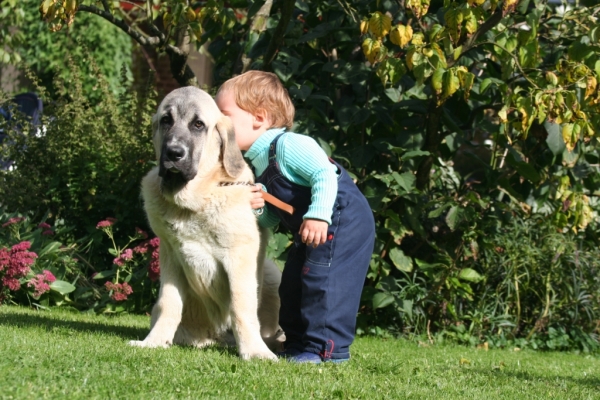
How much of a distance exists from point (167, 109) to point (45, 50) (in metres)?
9.46

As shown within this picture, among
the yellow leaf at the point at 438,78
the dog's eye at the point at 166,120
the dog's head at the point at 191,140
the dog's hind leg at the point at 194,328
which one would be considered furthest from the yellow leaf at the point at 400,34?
the dog's hind leg at the point at 194,328


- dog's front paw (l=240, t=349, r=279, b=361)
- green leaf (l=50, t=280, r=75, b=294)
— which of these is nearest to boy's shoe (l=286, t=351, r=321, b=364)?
dog's front paw (l=240, t=349, r=279, b=361)

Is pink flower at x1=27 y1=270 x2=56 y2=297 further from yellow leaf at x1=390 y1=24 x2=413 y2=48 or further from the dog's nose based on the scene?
yellow leaf at x1=390 y1=24 x2=413 y2=48

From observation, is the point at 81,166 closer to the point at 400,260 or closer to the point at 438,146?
the point at 400,260

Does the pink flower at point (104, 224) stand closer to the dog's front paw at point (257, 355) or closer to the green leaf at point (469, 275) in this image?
the dog's front paw at point (257, 355)

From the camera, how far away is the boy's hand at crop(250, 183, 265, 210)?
386 centimetres

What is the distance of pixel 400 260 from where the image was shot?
19.1 feet

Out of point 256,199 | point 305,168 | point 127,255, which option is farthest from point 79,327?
point 305,168

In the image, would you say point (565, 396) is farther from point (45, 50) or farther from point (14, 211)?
point (45, 50)

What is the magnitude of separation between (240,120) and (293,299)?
101 cm

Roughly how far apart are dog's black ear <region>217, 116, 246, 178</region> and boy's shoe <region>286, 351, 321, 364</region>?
3.17ft

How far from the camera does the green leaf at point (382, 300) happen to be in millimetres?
5594

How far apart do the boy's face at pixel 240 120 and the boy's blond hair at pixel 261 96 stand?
24mm

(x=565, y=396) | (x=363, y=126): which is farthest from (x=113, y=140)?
(x=565, y=396)
